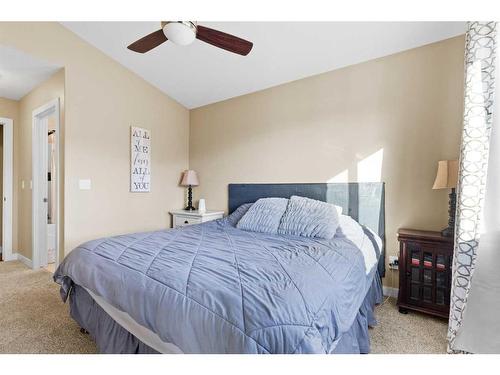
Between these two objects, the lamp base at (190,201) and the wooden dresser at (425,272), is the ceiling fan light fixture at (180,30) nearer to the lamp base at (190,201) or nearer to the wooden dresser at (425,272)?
the wooden dresser at (425,272)

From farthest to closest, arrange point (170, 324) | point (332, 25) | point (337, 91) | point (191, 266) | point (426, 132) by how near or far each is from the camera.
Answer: point (337, 91)
point (426, 132)
point (332, 25)
point (191, 266)
point (170, 324)

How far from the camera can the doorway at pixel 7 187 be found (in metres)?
3.64

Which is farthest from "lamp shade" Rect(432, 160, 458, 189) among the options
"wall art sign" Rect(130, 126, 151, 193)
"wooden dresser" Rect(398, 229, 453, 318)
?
"wall art sign" Rect(130, 126, 151, 193)

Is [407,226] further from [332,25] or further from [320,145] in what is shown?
[332,25]

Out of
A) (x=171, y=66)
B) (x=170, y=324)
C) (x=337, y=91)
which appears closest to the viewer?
(x=170, y=324)

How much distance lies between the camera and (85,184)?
9.14 feet

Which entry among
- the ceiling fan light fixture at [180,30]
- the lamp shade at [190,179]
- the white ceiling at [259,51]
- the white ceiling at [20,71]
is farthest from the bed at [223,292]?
the white ceiling at [20,71]

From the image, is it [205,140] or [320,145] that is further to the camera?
[205,140]

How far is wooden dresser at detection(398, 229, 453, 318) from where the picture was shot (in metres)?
1.95

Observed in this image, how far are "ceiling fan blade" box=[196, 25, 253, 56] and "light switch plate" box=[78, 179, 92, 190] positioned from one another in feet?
6.47

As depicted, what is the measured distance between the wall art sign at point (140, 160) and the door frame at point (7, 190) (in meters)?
1.96
